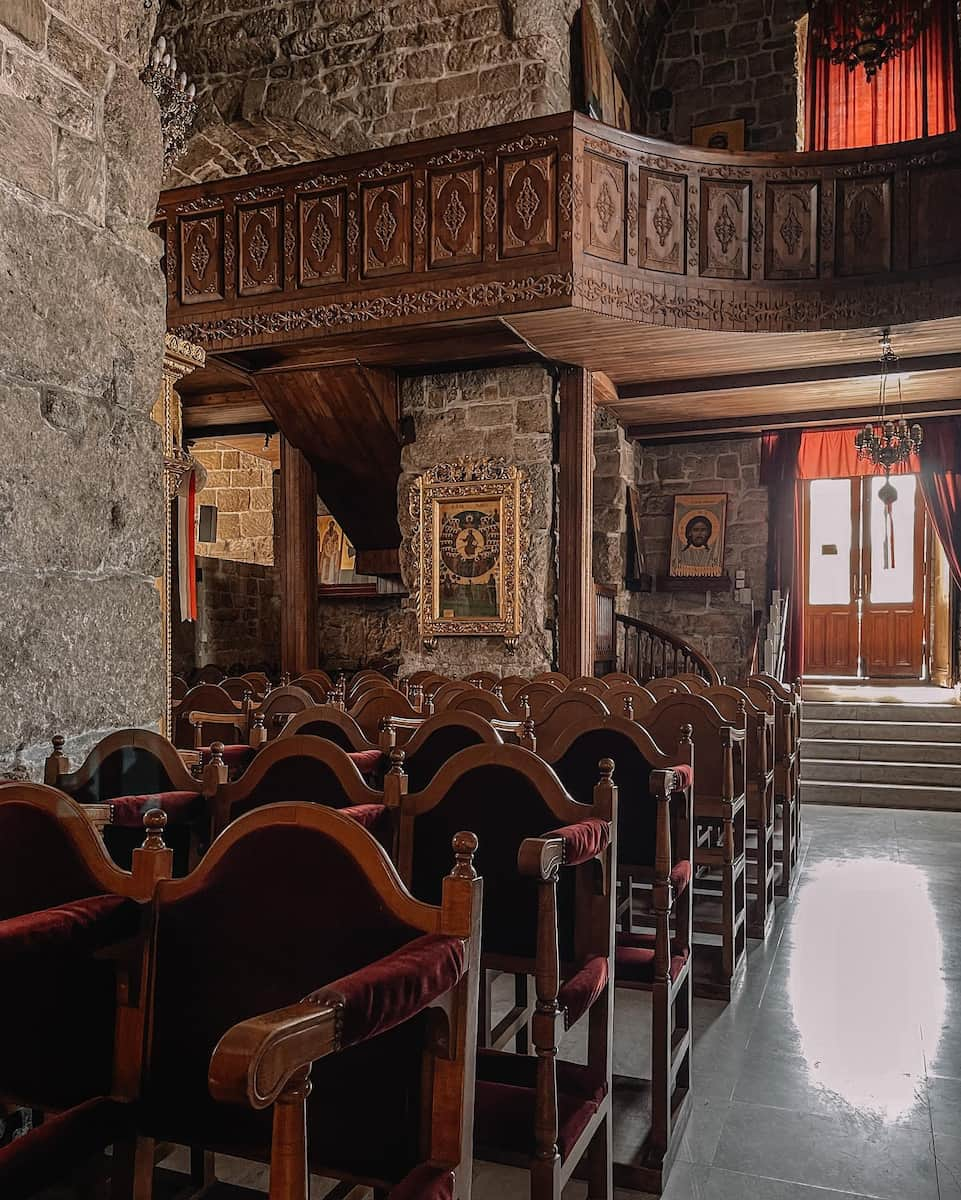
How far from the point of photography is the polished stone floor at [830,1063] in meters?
2.19

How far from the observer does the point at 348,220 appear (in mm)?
6797

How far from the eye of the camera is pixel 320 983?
4.44 feet

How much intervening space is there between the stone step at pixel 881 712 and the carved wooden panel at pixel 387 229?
5.43 metres

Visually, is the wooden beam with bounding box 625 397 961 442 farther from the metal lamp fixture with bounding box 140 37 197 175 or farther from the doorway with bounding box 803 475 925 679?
the metal lamp fixture with bounding box 140 37 197 175

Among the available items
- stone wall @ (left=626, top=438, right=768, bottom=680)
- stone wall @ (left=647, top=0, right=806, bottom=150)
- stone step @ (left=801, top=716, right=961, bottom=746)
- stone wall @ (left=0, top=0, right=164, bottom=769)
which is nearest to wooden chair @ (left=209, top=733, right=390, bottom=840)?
stone wall @ (left=0, top=0, right=164, bottom=769)

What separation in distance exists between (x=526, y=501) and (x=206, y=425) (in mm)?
4436

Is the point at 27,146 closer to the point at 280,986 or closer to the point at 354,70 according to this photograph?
the point at 280,986

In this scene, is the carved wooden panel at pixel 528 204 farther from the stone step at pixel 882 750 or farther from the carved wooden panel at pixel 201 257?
the stone step at pixel 882 750

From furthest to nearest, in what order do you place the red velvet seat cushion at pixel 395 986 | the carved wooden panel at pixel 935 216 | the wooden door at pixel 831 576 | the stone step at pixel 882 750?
the wooden door at pixel 831 576 → the stone step at pixel 882 750 → the carved wooden panel at pixel 935 216 → the red velvet seat cushion at pixel 395 986

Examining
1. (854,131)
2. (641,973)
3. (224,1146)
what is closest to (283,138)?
(854,131)

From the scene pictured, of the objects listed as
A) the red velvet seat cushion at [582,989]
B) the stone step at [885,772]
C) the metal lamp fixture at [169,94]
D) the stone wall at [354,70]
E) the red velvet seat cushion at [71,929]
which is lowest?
the stone step at [885,772]

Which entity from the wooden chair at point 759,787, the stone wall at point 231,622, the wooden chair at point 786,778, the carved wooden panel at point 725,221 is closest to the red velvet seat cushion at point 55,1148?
the wooden chair at point 759,787

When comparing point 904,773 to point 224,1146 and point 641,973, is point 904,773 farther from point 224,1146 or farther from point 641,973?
point 224,1146

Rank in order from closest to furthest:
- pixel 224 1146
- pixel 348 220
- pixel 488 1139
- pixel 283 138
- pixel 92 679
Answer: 1. pixel 224 1146
2. pixel 488 1139
3. pixel 92 679
4. pixel 348 220
5. pixel 283 138
